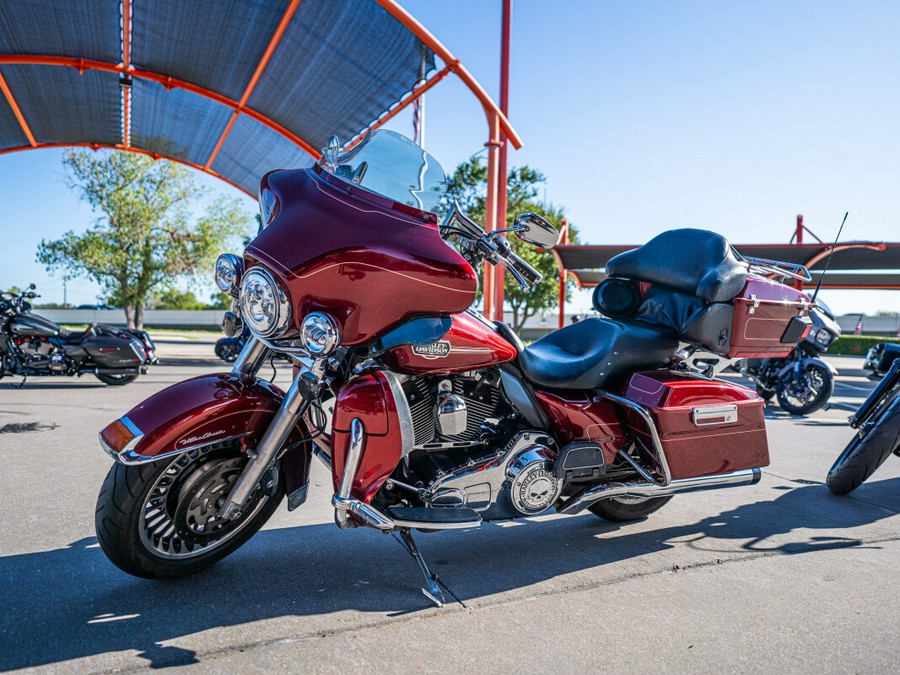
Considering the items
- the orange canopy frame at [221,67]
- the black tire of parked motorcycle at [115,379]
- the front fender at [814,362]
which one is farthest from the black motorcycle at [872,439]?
the black tire of parked motorcycle at [115,379]

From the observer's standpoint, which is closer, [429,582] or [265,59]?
[429,582]

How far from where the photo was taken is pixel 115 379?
29.9ft

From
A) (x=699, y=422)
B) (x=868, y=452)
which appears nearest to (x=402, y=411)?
(x=699, y=422)

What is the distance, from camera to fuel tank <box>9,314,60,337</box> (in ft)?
28.6

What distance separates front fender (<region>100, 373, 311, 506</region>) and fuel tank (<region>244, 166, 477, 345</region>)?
1.59 ft

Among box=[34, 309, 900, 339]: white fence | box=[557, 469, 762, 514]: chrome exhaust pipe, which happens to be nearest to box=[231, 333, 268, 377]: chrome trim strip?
→ box=[557, 469, 762, 514]: chrome exhaust pipe

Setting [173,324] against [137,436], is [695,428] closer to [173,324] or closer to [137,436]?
[137,436]

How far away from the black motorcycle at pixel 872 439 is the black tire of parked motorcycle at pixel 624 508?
1575 mm

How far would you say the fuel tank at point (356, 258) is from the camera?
237 cm

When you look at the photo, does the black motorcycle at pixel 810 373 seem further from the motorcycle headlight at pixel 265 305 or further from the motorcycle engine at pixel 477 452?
the motorcycle headlight at pixel 265 305

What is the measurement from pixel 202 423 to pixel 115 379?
7737 millimetres

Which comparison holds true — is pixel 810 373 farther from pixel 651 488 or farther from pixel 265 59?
pixel 265 59

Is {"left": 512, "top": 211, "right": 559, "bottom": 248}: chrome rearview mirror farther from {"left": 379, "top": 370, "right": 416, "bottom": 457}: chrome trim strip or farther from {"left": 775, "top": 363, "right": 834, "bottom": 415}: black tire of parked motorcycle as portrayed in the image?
{"left": 775, "top": 363, "right": 834, "bottom": 415}: black tire of parked motorcycle

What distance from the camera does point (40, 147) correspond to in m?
13.6
